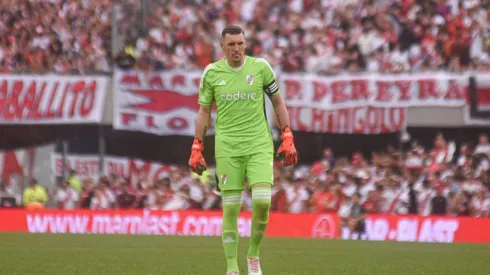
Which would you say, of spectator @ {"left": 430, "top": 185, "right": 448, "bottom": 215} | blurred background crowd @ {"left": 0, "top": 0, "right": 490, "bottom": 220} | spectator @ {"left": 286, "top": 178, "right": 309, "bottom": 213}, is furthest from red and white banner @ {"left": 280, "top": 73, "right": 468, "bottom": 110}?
spectator @ {"left": 430, "top": 185, "right": 448, "bottom": 215}

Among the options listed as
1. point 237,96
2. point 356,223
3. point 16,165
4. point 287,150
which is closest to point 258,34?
point 356,223

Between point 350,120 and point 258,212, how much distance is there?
52.8 ft

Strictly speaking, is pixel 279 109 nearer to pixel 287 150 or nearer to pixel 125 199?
pixel 287 150

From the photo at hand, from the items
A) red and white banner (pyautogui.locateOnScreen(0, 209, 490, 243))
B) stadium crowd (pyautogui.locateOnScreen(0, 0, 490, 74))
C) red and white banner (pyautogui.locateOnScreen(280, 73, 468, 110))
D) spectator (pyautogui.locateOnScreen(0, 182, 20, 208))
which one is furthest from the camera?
spectator (pyautogui.locateOnScreen(0, 182, 20, 208))

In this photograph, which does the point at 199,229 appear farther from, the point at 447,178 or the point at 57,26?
the point at 57,26

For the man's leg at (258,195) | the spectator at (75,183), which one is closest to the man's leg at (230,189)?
the man's leg at (258,195)

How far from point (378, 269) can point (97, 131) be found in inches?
706

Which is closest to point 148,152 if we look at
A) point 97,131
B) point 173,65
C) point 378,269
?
point 97,131

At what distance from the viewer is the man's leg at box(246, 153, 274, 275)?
10.6m

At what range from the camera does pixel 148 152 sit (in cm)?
2989

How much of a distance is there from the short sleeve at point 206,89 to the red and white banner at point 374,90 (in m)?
15.3

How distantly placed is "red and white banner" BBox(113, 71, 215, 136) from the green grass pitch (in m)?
8.14

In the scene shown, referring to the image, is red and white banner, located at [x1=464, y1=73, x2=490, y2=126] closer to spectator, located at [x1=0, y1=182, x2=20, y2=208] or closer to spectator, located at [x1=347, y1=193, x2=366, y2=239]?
spectator, located at [x1=347, y1=193, x2=366, y2=239]

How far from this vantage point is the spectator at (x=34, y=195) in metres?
27.2
